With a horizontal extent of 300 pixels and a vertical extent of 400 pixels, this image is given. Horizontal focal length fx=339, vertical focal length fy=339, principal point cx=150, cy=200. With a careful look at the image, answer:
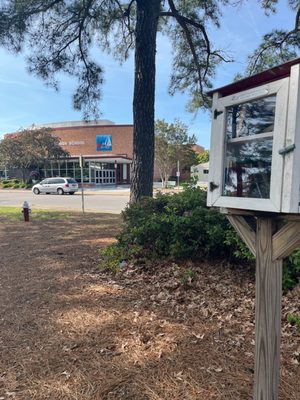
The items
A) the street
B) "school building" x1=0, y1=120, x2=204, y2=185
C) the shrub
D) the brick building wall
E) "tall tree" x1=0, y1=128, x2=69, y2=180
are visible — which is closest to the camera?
the shrub

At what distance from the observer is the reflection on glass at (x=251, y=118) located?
1721mm

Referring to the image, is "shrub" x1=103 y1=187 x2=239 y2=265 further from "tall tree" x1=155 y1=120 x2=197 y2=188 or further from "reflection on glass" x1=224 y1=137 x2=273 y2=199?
"tall tree" x1=155 y1=120 x2=197 y2=188

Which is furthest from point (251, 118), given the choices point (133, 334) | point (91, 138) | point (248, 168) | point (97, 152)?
point (91, 138)

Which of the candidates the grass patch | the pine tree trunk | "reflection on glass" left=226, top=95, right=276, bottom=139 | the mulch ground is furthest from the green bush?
the grass patch

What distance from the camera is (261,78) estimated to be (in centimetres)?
175

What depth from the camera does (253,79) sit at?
1779mm

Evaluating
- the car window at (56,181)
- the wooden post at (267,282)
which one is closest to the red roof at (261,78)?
the wooden post at (267,282)

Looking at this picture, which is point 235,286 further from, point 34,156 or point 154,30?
point 34,156

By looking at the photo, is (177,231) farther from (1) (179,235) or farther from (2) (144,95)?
(2) (144,95)

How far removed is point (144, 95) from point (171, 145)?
33.1 metres

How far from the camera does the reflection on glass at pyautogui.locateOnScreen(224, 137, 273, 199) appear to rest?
5.68 ft

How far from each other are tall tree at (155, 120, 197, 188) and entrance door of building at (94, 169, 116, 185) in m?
6.49

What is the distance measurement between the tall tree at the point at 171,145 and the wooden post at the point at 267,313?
36.9 meters

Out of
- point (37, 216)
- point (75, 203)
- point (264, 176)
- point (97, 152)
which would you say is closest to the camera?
point (264, 176)
